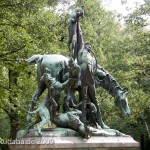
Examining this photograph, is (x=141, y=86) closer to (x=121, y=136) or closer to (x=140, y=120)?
(x=140, y=120)

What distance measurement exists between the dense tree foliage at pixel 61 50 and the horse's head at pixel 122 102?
18.7 feet

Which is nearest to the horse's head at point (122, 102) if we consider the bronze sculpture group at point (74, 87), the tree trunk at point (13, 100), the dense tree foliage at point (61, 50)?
the bronze sculpture group at point (74, 87)

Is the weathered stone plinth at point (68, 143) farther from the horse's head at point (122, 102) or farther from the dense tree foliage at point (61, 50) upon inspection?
the dense tree foliage at point (61, 50)

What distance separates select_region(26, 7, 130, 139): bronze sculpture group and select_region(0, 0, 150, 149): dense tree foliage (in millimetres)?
5289

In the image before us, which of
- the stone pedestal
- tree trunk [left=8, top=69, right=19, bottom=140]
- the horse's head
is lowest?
the stone pedestal

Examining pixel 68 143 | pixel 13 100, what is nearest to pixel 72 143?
pixel 68 143

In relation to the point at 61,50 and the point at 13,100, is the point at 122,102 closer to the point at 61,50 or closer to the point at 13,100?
the point at 13,100

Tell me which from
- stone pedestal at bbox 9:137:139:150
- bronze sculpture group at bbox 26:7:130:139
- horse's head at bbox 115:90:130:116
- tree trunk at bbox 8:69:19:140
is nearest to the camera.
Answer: stone pedestal at bbox 9:137:139:150

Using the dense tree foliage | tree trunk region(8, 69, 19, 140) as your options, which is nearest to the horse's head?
the dense tree foliage

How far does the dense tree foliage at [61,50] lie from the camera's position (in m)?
14.4

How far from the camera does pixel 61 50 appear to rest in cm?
1786

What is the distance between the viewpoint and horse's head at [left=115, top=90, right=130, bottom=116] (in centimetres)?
904

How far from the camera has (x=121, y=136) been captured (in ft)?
27.5

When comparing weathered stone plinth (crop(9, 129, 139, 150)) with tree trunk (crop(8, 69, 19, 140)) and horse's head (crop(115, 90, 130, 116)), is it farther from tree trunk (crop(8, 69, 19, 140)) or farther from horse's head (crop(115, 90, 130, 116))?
tree trunk (crop(8, 69, 19, 140))
